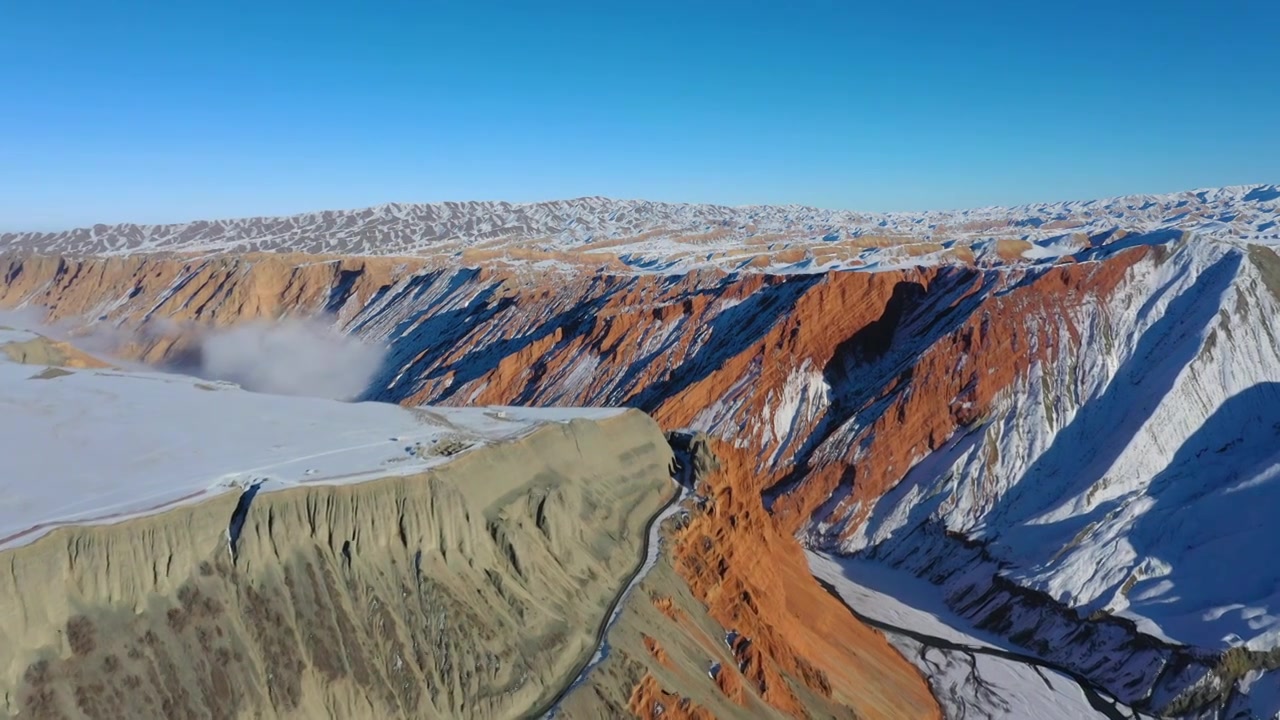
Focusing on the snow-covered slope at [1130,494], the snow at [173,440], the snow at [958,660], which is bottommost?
the snow at [958,660]

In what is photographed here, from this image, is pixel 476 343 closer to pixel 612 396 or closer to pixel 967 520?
pixel 612 396

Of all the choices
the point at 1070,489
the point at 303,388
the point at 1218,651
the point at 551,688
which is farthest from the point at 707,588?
the point at 303,388

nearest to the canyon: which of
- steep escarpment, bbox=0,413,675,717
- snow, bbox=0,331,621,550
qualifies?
steep escarpment, bbox=0,413,675,717

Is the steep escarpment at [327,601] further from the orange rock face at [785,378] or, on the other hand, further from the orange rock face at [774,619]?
the orange rock face at [785,378]

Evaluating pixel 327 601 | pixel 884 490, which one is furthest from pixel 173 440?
pixel 884 490

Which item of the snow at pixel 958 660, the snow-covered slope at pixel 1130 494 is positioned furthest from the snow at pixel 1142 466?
the snow at pixel 958 660

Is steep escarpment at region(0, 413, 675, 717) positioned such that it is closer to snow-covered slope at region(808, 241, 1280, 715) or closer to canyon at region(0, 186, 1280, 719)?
canyon at region(0, 186, 1280, 719)
